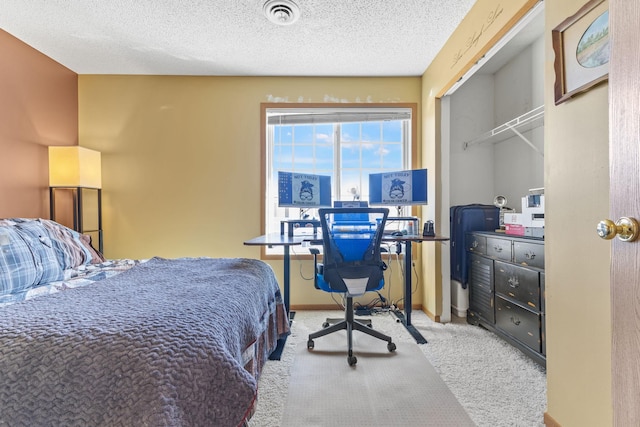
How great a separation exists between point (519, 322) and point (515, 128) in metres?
1.62

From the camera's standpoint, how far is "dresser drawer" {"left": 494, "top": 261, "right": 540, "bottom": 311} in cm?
198

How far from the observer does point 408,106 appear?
10.5 ft

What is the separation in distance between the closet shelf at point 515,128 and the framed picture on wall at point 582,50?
0.80 m

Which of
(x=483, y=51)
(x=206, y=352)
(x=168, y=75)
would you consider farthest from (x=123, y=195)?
(x=483, y=51)

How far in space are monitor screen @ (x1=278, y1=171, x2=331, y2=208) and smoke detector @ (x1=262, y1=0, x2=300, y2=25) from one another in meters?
1.20

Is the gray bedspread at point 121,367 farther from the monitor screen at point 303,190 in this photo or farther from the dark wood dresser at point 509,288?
the dark wood dresser at point 509,288

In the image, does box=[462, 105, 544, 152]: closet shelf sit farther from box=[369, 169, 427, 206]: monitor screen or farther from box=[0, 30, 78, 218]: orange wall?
box=[0, 30, 78, 218]: orange wall

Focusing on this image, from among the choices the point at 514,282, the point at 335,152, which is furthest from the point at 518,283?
the point at 335,152

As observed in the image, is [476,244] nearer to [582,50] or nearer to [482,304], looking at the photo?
[482,304]

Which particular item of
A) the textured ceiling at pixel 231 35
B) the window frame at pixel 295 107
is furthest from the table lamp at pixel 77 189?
the window frame at pixel 295 107

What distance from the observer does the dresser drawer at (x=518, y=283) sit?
1.98 metres

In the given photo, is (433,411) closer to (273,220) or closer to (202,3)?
(273,220)

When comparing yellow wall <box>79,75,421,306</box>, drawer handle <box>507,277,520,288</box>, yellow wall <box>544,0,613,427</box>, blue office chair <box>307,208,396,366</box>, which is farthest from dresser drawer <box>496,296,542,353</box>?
yellow wall <box>79,75,421,306</box>

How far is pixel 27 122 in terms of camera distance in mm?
2496
